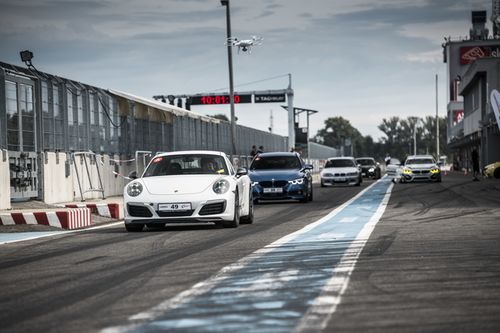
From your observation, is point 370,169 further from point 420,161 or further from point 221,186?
point 221,186

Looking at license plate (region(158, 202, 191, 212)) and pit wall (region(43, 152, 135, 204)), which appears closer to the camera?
license plate (region(158, 202, 191, 212))

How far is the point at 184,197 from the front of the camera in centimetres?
1563

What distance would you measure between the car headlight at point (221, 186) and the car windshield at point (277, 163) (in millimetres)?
11513

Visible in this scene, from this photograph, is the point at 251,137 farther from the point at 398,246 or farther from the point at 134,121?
the point at 398,246

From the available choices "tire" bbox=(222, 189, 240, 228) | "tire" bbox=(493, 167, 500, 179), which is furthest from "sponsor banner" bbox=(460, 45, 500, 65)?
"tire" bbox=(222, 189, 240, 228)

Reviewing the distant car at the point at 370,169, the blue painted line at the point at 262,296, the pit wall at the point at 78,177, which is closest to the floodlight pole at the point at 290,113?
the distant car at the point at 370,169

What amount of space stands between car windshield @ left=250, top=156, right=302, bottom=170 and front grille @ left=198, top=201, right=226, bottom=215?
38.7 ft

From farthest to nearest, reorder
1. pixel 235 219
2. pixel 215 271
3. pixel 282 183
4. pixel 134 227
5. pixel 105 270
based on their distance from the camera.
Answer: pixel 282 183, pixel 235 219, pixel 134 227, pixel 105 270, pixel 215 271

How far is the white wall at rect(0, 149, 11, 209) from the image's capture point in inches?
890

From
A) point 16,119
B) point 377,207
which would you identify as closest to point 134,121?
point 16,119

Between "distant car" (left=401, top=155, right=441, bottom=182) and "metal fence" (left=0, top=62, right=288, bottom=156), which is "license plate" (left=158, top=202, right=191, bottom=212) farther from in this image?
"distant car" (left=401, top=155, right=441, bottom=182)

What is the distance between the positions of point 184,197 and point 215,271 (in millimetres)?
6563

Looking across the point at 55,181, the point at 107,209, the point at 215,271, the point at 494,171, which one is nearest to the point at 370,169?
the point at 494,171

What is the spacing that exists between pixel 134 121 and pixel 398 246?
23641mm
